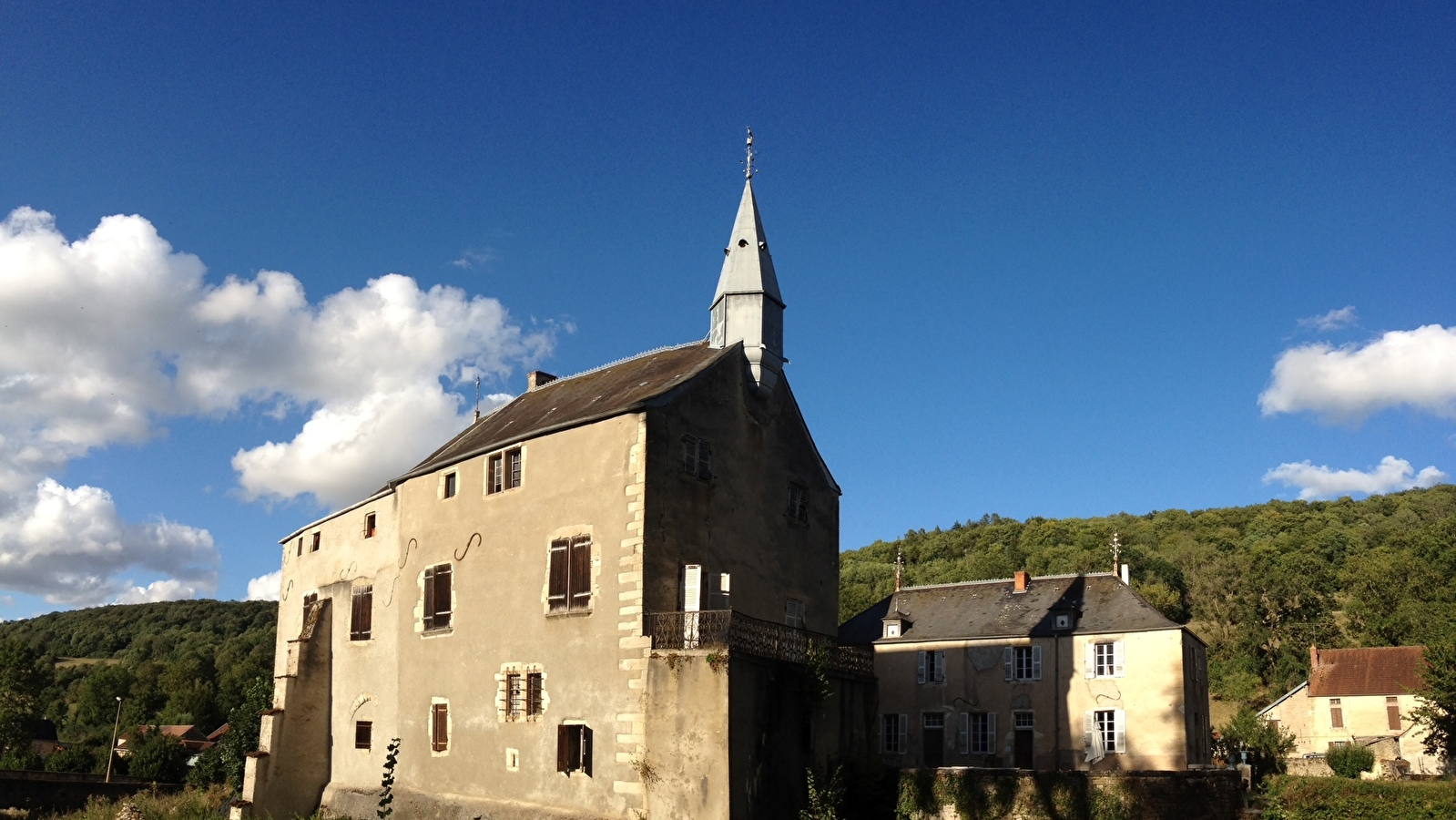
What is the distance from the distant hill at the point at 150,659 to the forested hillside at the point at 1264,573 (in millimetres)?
46326

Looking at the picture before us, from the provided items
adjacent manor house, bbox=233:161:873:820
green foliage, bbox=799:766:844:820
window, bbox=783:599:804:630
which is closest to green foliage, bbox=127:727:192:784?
adjacent manor house, bbox=233:161:873:820

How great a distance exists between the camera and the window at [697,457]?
71.2 feet

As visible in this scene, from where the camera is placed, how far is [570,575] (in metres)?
21.2

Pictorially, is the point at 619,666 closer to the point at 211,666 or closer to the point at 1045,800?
the point at 1045,800

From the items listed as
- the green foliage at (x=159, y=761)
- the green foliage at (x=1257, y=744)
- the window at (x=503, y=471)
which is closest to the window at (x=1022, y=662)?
the green foliage at (x=1257, y=744)

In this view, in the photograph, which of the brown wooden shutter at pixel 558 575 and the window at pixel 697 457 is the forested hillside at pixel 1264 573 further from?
the brown wooden shutter at pixel 558 575

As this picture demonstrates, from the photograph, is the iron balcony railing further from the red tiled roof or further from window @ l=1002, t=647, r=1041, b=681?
the red tiled roof

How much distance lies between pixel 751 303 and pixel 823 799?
10.9 metres

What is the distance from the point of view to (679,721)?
18.7 m

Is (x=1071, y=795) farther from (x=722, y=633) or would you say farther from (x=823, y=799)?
(x=722, y=633)

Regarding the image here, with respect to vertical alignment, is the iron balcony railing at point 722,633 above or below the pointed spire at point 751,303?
below

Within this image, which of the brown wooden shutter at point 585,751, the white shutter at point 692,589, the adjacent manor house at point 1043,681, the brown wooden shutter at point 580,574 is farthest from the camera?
the adjacent manor house at point 1043,681

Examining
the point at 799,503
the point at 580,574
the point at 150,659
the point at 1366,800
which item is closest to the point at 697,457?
the point at 580,574

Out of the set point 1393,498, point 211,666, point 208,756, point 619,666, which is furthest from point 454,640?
point 1393,498
